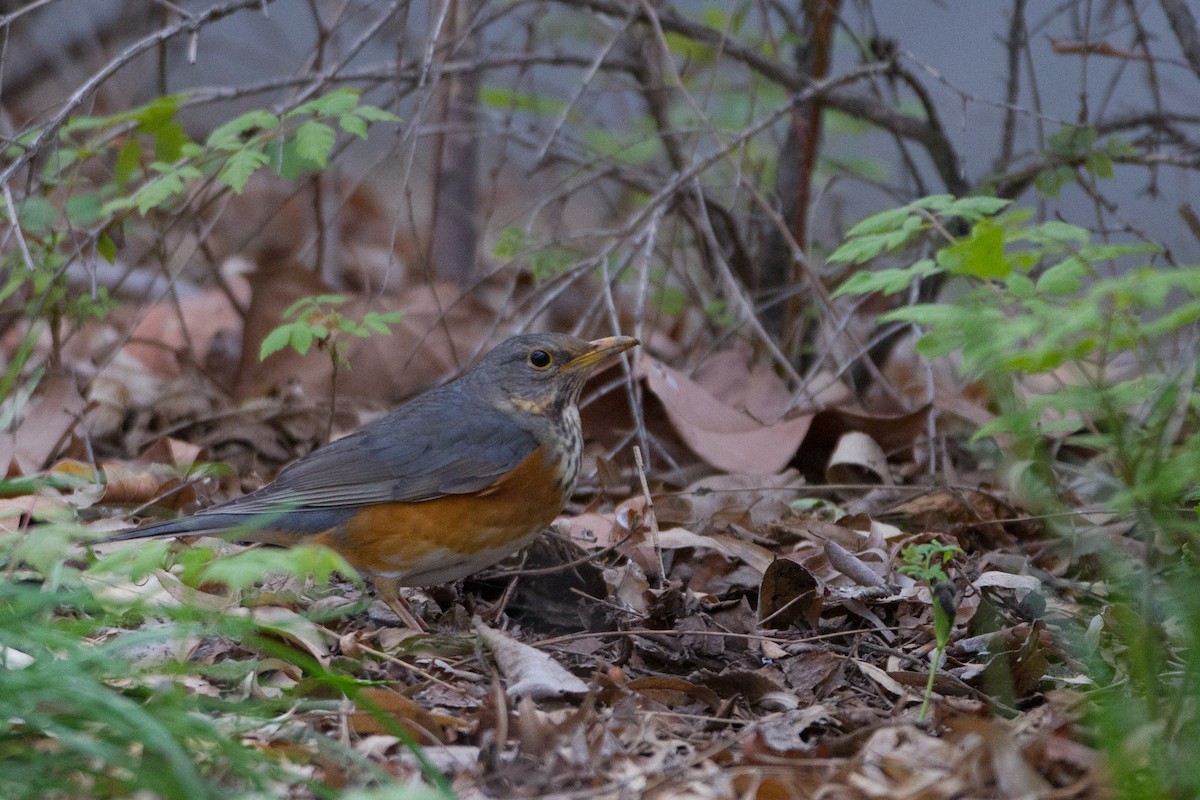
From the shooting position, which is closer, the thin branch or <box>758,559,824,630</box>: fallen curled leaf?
<box>758,559,824,630</box>: fallen curled leaf

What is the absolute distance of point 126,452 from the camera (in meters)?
6.50

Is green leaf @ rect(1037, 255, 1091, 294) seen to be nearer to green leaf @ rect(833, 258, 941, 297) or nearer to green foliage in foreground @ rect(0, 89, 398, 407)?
green leaf @ rect(833, 258, 941, 297)

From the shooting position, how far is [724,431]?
6.10m

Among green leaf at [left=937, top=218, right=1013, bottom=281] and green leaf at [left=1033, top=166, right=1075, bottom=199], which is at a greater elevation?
green leaf at [left=937, top=218, right=1013, bottom=281]

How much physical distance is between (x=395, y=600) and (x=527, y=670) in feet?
3.27

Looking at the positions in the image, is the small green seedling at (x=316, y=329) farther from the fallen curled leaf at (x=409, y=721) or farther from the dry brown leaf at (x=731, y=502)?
the fallen curled leaf at (x=409, y=721)

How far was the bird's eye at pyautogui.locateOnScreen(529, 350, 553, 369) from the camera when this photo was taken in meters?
5.34

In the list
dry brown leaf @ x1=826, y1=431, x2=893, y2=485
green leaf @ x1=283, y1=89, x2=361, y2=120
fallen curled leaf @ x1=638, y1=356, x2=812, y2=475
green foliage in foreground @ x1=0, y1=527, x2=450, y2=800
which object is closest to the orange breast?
green foliage in foreground @ x1=0, y1=527, x2=450, y2=800

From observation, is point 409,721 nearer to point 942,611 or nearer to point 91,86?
point 942,611

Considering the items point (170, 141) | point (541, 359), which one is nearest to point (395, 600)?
point (541, 359)

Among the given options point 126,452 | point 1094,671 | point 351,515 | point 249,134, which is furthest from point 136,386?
point 1094,671

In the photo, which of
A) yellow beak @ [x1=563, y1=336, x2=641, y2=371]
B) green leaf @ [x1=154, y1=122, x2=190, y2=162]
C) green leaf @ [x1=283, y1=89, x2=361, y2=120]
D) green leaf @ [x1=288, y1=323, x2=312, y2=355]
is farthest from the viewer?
green leaf @ [x1=154, y1=122, x2=190, y2=162]

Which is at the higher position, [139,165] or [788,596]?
[139,165]

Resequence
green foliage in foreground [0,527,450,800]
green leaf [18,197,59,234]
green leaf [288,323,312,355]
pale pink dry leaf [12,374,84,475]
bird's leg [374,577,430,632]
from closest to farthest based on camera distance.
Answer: green foliage in foreground [0,527,450,800]
bird's leg [374,577,430,632]
green leaf [288,323,312,355]
green leaf [18,197,59,234]
pale pink dry leaf [12,374,84,475]
